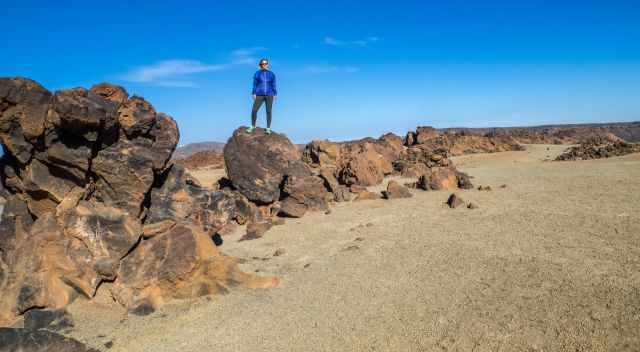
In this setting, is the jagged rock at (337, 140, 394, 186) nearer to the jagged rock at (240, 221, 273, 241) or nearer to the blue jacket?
the blue jacket

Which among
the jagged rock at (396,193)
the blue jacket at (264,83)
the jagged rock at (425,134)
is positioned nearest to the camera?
the blue jacket at (264,83)

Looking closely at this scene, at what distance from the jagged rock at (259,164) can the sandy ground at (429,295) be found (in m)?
2.95

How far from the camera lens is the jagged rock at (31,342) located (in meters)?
4.31

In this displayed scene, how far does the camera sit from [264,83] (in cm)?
1196

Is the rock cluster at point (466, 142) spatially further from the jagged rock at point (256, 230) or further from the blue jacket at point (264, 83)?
the jagged rock at point (256, 230)

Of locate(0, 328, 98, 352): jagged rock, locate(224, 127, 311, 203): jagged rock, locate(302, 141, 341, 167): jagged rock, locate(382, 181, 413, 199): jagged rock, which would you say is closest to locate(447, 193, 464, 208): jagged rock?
locate(382, 181, 413, 199): jagged rock

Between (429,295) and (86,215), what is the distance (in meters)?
5.37

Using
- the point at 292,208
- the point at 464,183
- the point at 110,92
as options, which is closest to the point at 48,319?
the point at 110,92

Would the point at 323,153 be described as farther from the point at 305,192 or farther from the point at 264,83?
the point at 264,83

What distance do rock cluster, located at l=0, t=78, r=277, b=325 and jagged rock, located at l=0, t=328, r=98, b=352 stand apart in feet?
4.98

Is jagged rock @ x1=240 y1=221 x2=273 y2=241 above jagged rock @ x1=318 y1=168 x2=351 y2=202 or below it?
below

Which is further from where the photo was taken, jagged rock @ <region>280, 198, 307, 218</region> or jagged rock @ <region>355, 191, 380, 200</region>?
jagged rock @ <region>355, 191, 380, 200</region>

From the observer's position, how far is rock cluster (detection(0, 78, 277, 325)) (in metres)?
6.01

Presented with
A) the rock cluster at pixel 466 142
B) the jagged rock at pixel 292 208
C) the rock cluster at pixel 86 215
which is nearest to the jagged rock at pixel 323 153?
the rock cluster at pixel 466 142
